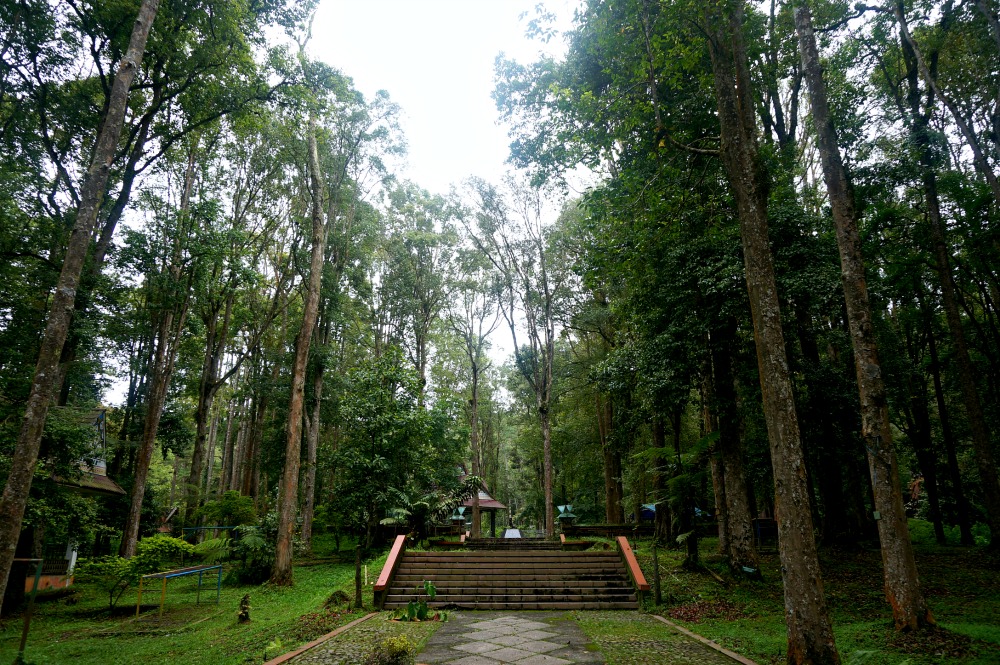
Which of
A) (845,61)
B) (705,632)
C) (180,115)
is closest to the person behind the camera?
(705,632)

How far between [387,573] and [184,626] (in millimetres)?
3608

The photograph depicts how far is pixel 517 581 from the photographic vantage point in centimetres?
1066

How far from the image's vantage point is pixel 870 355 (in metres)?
6.73

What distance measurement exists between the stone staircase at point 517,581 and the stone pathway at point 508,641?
3.11ft

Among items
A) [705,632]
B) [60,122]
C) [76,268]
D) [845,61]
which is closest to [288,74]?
[60,122]

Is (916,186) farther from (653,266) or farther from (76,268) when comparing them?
(76,268)

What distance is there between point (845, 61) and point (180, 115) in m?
15.8

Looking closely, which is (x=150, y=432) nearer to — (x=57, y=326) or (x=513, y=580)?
(x=57, y=326)

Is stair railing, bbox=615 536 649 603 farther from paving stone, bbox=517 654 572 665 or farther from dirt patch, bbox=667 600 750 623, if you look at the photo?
paving stone, bbox=517 654 572 665

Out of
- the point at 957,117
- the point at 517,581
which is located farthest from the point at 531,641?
the point at 957,117

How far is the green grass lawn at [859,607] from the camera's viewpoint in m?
5.63

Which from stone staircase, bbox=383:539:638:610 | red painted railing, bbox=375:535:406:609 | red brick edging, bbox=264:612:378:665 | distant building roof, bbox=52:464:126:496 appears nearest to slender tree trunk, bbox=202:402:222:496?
distant building roof, bbox=52:464:126:496

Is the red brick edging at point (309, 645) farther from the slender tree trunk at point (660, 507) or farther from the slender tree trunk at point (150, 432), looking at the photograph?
the slender tree trunk at point (660, 507)

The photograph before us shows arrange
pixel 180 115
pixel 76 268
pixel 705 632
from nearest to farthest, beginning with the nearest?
pixel 76 268, pixel 705 632, pixel 180 115
